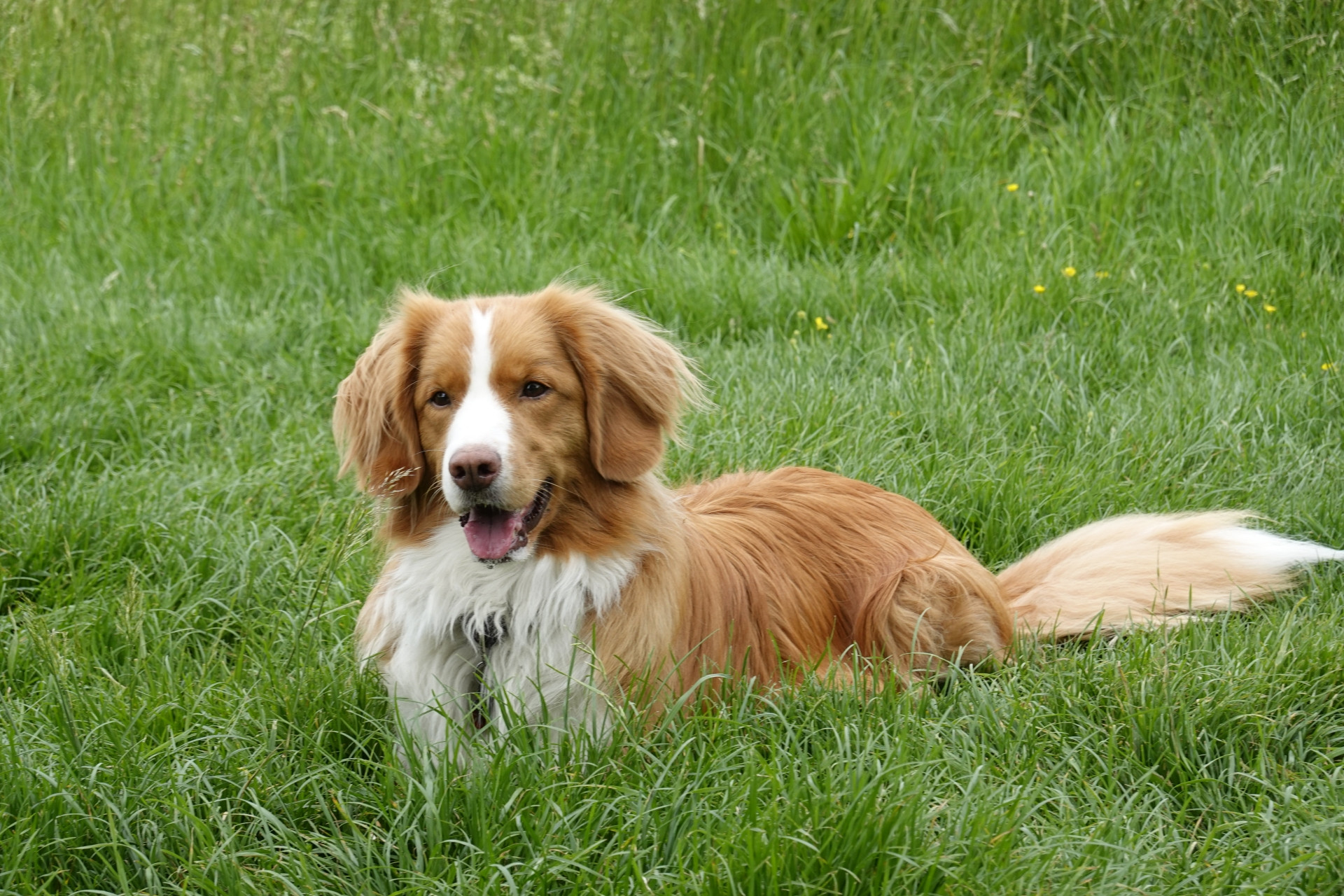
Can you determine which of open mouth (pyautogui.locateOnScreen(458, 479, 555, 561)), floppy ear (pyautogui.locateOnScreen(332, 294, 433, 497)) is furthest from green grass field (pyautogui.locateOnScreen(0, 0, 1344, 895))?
open mouth (pyautogui.locateOnScreen(458, 479, 555, 561))

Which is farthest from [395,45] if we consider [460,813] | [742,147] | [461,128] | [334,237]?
[460,813]

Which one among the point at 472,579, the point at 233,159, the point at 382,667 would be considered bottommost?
the point at 382,667

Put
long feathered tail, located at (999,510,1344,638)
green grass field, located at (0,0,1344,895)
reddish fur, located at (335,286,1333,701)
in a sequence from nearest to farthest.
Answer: green grass field, located at (0,0,1344,895)
reddish fur, located at (335,286,1333,701)
long feathered tail, located at (999,510,1344,638)

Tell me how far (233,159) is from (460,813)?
539 cm

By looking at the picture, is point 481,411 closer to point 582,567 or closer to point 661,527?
point 582,567

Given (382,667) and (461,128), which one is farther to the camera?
(461,128)

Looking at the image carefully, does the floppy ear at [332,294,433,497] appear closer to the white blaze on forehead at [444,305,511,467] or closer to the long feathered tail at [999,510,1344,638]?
the white blaze on forehead at [444,305,511,467]

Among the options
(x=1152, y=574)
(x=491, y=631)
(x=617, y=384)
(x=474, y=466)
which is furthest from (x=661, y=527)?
(x=1152, y=574)

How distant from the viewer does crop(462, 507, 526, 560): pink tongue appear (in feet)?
10.5

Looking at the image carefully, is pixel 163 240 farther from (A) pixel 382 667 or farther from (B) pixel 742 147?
(A) pixel 382 667

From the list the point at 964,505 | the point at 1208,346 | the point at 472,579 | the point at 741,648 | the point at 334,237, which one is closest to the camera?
the point at 472,579

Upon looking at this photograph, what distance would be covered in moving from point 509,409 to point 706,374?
88.4 inches

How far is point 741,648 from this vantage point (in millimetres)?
3629

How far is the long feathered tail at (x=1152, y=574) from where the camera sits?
3943 millimetres
